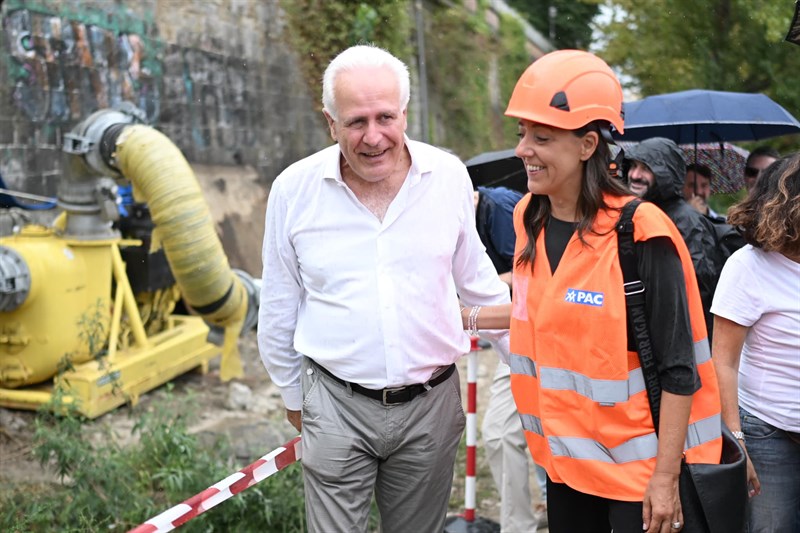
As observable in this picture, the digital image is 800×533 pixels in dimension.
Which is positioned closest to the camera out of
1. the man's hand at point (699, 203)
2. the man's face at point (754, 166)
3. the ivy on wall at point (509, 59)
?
the man's hand at point (699, 203)

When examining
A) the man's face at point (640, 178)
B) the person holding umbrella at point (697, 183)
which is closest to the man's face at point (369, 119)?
the man's face at point (640, 178)

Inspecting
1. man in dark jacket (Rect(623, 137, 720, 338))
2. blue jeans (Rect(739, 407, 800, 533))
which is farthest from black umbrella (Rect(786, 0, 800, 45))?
blue jeans (Rect(739, 407, 800, 533))

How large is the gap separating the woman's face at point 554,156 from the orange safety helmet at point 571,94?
44 millimetres

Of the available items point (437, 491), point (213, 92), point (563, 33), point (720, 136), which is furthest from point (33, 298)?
point (563, 33)

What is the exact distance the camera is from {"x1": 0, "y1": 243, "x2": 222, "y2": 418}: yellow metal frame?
657 centimetres

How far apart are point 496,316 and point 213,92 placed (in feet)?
31.9

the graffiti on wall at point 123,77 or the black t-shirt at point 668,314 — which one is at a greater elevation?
the graffiti on wall at point 123,77

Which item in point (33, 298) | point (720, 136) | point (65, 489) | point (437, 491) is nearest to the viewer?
point (437, 491)

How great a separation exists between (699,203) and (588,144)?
3.01 m

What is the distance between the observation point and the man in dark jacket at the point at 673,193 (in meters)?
3.91

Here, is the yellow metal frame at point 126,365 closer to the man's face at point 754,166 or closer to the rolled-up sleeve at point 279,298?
the rolled-up sleeve at point 279,298

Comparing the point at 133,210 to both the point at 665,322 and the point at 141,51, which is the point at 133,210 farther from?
the point at 665,322

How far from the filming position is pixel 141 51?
10344 millimetres

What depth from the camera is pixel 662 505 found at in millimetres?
2279
